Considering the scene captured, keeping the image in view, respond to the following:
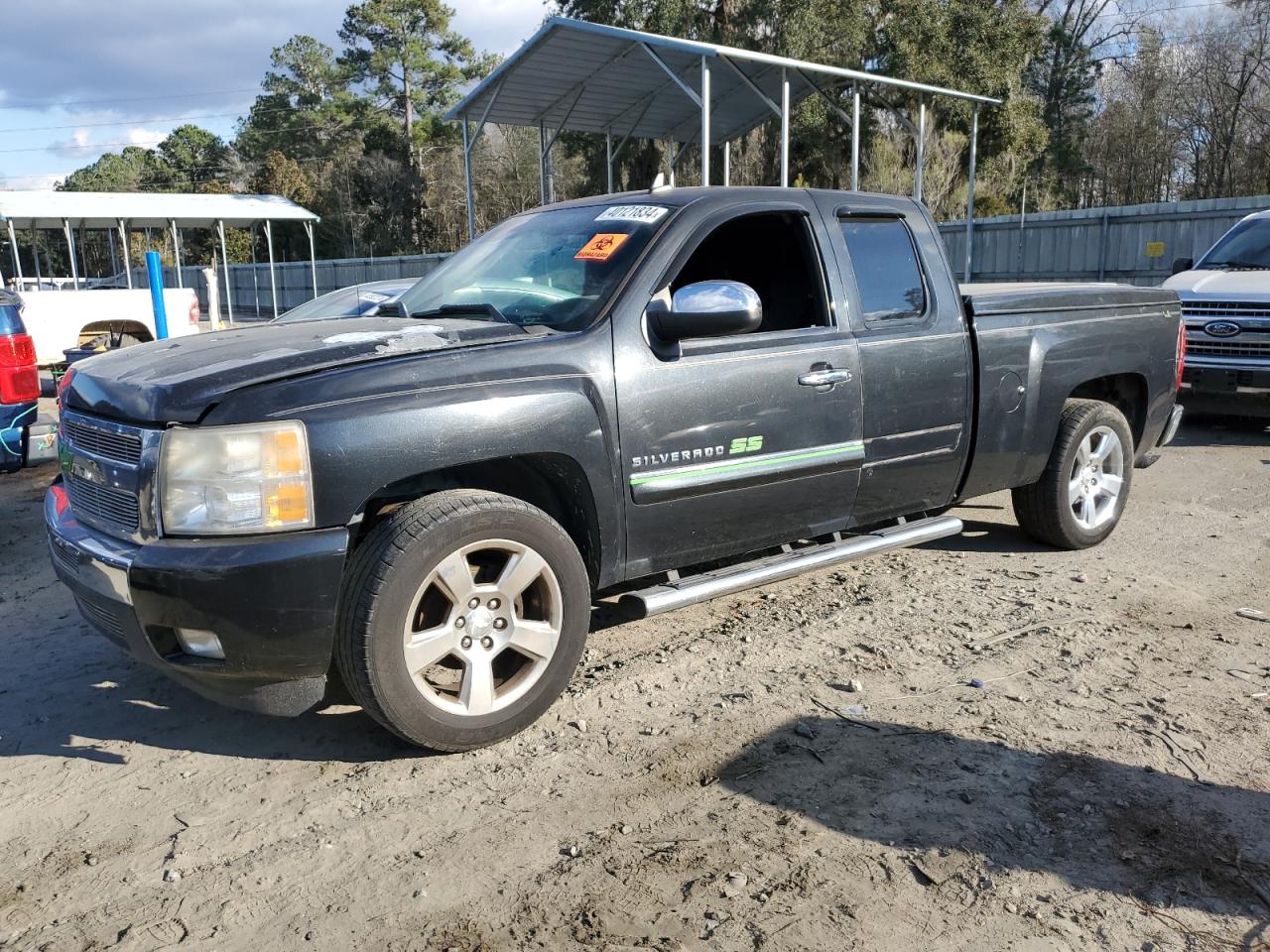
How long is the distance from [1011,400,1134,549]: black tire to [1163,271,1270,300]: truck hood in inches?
181

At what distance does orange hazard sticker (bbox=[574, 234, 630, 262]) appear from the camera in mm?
4047

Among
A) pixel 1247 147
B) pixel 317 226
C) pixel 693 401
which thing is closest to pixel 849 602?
pixel 693 401

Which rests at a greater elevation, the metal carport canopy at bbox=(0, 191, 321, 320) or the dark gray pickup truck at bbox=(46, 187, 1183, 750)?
the metal carport canopy at bbox=(0, 191, 321, 320)

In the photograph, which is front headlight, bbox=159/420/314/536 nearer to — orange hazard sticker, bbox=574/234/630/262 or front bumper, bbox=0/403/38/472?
orange hazard sticker, bbox=574/234/630/262

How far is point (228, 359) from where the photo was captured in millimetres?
3381

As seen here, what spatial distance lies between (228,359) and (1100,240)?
18951 mm

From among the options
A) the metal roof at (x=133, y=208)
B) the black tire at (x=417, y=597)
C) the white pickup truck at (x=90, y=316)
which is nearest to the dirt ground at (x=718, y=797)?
the black tire at (x=417, y=597)

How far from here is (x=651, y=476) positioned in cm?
379

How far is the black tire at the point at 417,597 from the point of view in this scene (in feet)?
10.3

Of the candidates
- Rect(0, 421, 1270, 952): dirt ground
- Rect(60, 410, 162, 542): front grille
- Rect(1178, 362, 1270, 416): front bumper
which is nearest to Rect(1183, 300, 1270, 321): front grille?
Rect(1178, 362, 1270, 416): front bumper

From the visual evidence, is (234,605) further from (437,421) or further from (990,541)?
(990,541)

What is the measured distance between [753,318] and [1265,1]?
41.8m

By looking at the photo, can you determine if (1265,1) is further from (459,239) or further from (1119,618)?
(1119,618)

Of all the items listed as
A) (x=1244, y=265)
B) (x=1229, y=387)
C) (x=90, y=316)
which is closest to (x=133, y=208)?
(x=90, y=316)
